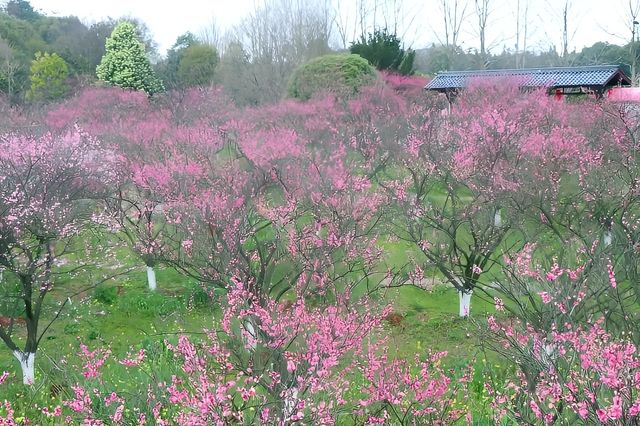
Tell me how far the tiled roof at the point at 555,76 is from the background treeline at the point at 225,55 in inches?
234

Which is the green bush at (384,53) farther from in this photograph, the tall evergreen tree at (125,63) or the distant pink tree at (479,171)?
the tall evergreen tree at (125,63)

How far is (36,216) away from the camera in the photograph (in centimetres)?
1095

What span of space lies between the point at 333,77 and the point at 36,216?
702 inches

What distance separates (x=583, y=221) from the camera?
13.4 meters

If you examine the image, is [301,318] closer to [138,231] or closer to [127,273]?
[138,231]

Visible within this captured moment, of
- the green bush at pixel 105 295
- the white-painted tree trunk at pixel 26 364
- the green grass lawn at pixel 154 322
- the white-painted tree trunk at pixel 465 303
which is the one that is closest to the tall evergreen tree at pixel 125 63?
the green grass lawn at pixel 154 322

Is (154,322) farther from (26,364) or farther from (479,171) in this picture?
(479,171)

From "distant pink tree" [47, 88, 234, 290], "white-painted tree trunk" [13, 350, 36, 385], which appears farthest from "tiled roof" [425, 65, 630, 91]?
"white-painted tree trunk" [13, 350, 36, 385]

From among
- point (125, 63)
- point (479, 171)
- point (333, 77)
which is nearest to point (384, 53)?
point (333, 77)

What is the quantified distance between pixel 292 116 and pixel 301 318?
17.0 meters

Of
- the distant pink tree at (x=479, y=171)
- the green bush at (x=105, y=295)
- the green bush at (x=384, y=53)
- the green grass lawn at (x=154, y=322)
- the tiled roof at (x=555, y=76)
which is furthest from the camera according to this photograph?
the green bush at (x=384, y=53)

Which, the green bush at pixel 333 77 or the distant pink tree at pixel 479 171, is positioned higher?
the green bush at pixel 333 77

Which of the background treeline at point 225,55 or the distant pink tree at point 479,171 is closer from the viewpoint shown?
the distant pink tree at point 479,171

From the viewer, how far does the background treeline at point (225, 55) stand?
32.6m
